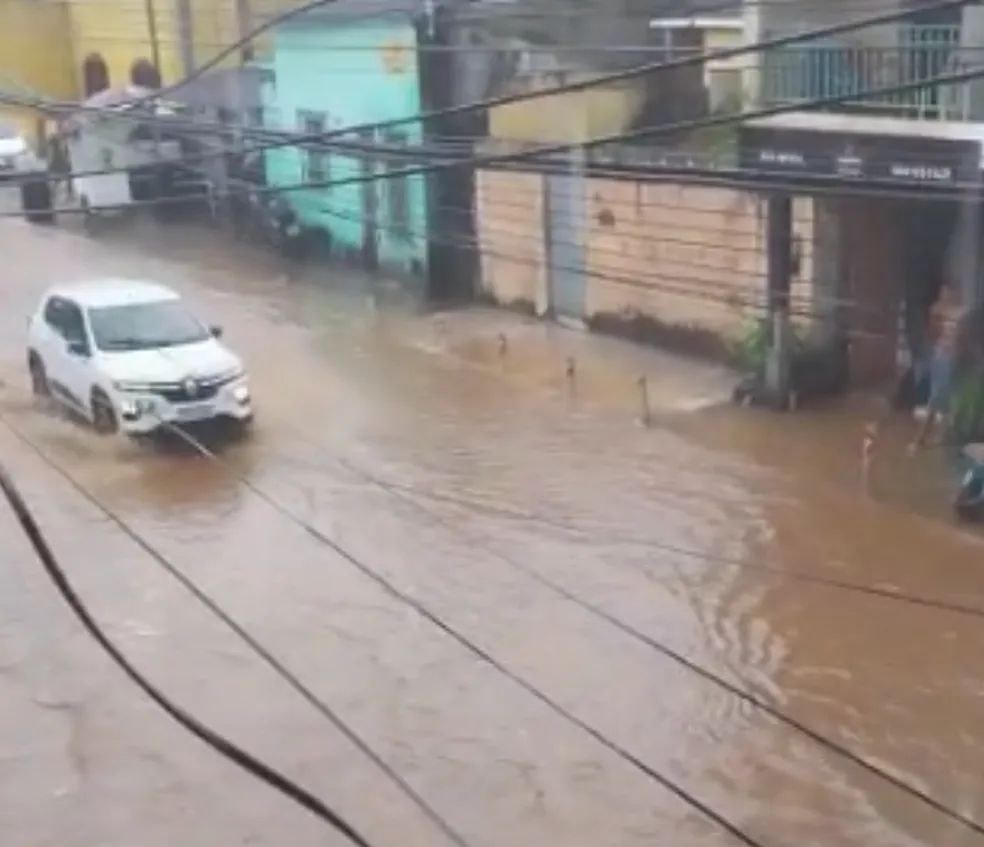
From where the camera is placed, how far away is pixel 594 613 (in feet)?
35.5

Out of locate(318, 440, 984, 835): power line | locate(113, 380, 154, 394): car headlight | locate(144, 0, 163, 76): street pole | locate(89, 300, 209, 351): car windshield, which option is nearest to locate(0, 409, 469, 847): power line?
locate(113, 380, 154, 394): car headlight

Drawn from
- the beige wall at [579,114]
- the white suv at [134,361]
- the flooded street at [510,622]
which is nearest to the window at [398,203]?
the beige wall at [579,114]

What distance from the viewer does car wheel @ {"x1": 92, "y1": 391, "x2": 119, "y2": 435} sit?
593 inches

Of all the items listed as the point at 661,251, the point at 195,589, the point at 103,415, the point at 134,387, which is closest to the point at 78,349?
the point at 103,415

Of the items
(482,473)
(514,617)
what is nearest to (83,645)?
(514,617)

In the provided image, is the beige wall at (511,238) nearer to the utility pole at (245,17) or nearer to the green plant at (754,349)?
the green plant at (754,349)

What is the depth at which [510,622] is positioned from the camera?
10820 millimetres

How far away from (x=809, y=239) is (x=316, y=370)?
19.1 ft

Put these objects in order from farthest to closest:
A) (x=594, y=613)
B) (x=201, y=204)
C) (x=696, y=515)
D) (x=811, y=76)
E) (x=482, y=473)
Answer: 1. (x=201, y=204)
2. (x=811, y=76)
3. (x=482, y=473)
4. (x=696, y=515)
5. (x=594, y=613)

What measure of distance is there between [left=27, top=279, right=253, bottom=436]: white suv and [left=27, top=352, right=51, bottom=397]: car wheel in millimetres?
54

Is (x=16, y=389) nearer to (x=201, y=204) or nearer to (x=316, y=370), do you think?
(x=316, y=370)

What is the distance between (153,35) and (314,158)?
7.97 metres

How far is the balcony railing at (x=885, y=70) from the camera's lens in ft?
44.7

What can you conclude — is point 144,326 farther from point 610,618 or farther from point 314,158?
point 314,158
